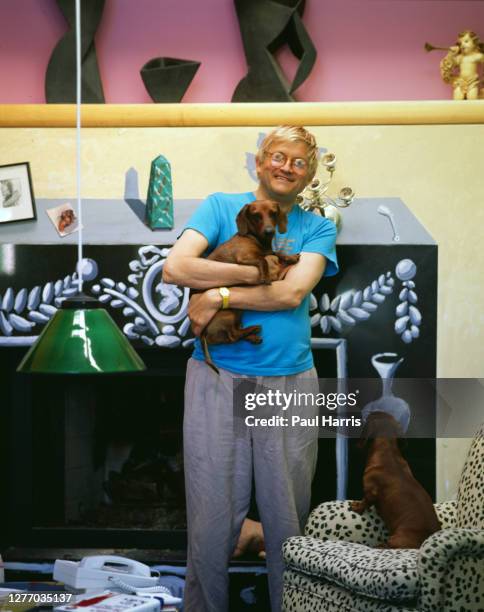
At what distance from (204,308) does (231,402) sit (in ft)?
0.93

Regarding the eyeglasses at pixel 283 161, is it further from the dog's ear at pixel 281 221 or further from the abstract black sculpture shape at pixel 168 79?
the abstract black sculpture shape at pixel 168 79

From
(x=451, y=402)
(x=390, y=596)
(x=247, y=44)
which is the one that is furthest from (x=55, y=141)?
(x=390, y=596)

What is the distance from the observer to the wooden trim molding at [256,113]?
3090 millimetres

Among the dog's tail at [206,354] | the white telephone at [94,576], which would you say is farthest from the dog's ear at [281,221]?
the white telephone at [94,576]

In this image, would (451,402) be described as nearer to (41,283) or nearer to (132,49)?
(41,283)

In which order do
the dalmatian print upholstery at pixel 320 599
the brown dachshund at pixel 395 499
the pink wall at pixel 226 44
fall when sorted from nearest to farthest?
the dalmatian print upholstery at pixel 320 599
the brown dachshund at pixel 395 499
the pink wall at pixel 226 44

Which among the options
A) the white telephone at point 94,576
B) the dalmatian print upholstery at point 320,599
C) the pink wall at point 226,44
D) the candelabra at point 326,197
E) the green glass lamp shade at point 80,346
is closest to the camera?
the green glass lamp shade at point 80,346

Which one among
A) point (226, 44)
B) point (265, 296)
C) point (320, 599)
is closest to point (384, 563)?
point (320, 599)

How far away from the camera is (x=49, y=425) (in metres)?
3.45

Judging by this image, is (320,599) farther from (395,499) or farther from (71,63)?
(71,63)

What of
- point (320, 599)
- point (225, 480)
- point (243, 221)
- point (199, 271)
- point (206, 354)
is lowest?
point (320, 599)

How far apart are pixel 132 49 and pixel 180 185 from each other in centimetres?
62

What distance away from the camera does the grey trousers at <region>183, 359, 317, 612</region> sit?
2354mm

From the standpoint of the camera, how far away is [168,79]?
3213 mm
